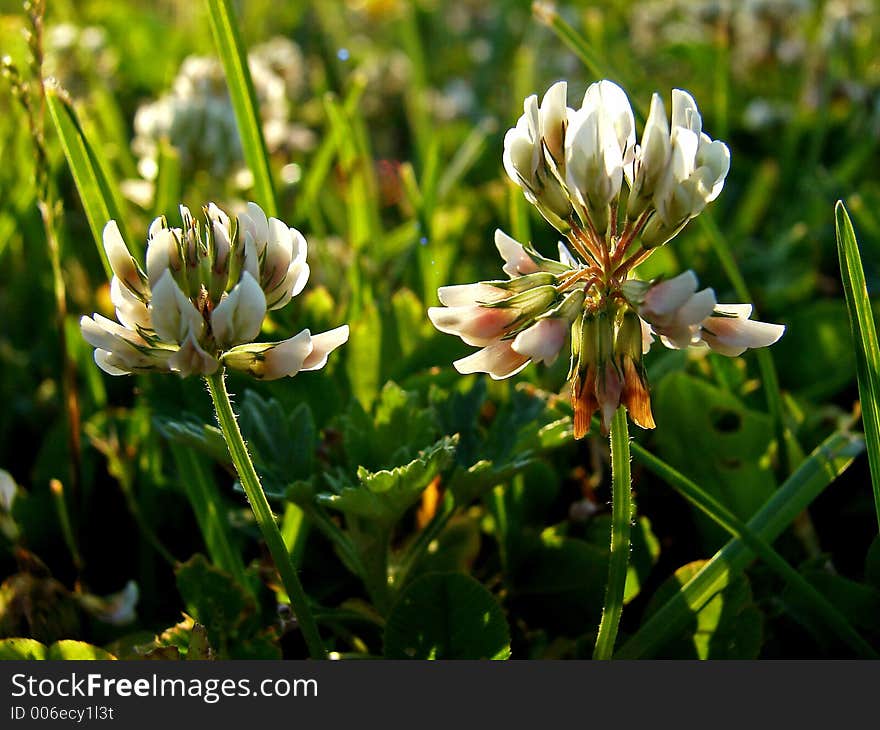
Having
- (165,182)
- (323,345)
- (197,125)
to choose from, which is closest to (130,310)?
(323,345)

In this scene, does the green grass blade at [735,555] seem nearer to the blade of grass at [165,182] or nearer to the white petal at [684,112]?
the white petal at [684,112]

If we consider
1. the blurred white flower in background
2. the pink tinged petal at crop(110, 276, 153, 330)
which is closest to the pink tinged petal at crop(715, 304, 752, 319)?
the pink tinged petal at crop(110, 276, 153, 330)

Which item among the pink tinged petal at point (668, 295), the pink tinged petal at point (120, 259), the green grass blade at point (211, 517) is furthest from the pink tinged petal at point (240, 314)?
the green grass blade at point (211, 517)

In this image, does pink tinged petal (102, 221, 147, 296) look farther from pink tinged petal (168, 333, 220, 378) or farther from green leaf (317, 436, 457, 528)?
green leaf (317, 436, 457, 528)

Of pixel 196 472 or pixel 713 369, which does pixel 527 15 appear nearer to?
pixel 713 369

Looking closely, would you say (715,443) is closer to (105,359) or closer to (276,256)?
(276,256)

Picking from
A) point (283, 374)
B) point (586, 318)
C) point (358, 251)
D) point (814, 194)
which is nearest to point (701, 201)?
point (586, 318)
